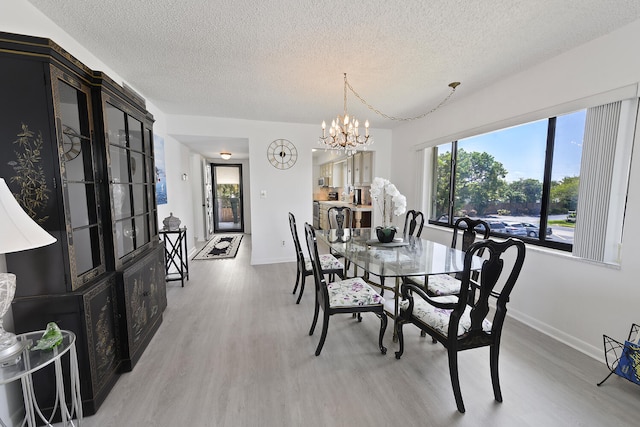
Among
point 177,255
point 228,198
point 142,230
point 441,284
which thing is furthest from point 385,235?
point 228,198

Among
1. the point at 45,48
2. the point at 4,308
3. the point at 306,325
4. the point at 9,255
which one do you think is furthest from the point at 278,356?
the point at 45,48

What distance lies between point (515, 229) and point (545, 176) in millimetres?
644

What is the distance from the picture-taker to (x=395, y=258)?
2.25 metres

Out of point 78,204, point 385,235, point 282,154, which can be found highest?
point 282,154

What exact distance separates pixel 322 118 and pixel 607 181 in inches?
133

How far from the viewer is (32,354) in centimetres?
115

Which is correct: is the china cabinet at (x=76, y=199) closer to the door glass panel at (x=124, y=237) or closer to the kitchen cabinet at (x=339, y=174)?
the door glass panel at (x=124, y=237)

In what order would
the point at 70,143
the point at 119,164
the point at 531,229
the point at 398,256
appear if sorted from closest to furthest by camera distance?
the point at 70,143 < the point at 119,164 < the point at 398,256 < the point at 531,229

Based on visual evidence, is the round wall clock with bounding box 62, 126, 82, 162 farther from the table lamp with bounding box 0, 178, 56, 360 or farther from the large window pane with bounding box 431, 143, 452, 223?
the large window pane with bounding box 431, 143, 452, 223

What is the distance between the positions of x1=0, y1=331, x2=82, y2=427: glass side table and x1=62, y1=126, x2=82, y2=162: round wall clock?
37.1 inches

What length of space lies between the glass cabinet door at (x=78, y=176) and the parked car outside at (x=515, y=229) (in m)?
3.81

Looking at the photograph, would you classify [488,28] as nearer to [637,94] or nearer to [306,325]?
[637,94]

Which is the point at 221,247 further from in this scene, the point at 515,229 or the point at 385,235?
the point at 515,229

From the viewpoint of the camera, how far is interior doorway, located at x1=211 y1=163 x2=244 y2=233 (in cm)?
726
